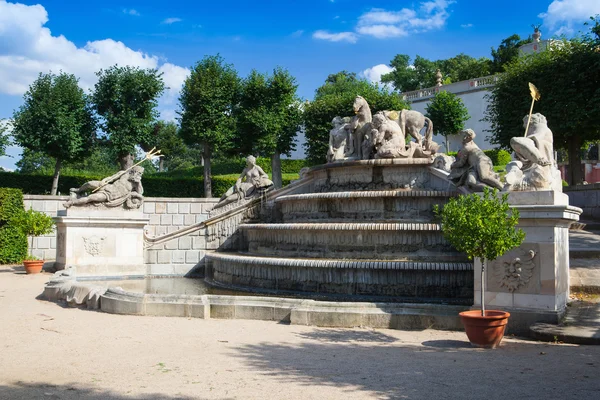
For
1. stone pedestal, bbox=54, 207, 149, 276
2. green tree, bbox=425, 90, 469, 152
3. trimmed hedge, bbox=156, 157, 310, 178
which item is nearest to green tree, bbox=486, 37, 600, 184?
green tree, bbox=425, 90, 469, 152

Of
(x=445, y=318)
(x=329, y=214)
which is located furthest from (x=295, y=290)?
(x=445, y=318)

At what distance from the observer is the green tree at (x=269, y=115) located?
34.4 metres

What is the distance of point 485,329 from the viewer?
8.03 m

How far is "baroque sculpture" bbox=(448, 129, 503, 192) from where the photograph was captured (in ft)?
42.3

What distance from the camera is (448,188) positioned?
596 inches

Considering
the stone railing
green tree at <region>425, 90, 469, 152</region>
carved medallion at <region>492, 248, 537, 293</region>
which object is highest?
the stone railing

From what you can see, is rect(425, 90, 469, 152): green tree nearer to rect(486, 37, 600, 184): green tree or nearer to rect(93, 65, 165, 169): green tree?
rect(486, 37, 600, 184): green tree

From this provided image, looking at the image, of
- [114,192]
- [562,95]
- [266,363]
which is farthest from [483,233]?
[562,95]

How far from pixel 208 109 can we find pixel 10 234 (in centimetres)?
1444

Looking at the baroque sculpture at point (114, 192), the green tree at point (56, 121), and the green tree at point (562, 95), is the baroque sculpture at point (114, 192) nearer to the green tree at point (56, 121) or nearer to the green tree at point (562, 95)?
the green tree at point (56, 121)

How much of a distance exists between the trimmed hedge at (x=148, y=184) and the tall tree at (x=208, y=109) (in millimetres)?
1453

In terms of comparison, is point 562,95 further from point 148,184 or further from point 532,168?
point 148,184

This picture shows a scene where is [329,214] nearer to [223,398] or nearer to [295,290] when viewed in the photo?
[295,290]

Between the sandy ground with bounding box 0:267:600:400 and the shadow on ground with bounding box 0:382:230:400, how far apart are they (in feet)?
0.03
